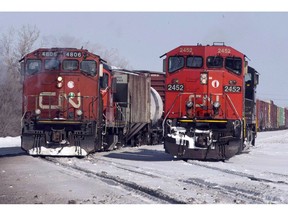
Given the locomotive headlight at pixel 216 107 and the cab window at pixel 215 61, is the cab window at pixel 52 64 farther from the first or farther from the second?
the locomotive headlight at pixel 216 107

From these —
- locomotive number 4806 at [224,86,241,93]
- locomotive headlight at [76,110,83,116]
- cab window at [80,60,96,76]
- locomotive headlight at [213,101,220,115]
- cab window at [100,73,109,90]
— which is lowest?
locomotive headlight at [76,110,83,116]

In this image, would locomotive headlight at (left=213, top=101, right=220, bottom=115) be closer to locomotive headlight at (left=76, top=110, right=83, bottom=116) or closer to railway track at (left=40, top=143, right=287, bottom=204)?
railway track at (left=40, top=143, right=287, bottom=204)

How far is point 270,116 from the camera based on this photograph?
200 feet

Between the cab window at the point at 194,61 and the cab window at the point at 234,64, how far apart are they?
2.71ft

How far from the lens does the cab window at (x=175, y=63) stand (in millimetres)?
19672

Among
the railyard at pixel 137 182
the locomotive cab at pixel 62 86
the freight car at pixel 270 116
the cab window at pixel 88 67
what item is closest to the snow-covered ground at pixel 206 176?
the railyard at pixel 137 182

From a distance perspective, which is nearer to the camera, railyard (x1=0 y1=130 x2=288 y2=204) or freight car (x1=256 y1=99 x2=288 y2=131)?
railyard (x1=0 y1=130 x2=288 y2=204)

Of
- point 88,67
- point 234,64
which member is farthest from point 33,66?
point 234,64

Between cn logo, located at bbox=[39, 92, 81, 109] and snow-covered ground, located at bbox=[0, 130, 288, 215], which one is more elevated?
cn logo, located at bbox=[39, 92, 81, 109]

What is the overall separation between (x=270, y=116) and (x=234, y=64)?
42619mm

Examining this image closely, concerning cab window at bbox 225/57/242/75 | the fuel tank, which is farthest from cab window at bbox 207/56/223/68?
the fuel tank

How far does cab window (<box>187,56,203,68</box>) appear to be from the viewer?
19672 millimetres

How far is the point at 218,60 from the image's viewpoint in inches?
771

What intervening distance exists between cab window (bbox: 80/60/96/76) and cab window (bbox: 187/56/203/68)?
3152 millimetres
